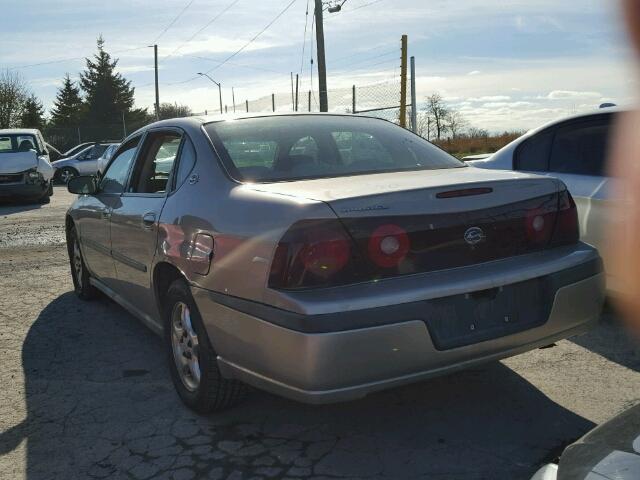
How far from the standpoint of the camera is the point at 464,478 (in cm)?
269

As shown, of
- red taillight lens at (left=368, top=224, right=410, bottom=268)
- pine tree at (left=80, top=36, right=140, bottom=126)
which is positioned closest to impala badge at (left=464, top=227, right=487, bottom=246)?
red taillight lens at (left=368, top=224, right=410, bottom=268)

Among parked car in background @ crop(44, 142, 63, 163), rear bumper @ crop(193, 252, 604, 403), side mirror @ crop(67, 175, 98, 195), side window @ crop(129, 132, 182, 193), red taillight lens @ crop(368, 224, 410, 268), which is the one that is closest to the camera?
rear bumper @ crop(193, 252, 604, 403)

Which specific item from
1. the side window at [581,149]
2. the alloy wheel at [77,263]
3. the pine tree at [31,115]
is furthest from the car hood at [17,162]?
the pine tree at [31,115]

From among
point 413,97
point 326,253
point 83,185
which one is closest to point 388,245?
point 326,253

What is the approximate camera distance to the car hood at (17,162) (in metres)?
14.6

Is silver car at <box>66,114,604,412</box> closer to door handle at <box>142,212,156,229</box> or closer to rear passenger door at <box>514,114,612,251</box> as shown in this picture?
door handle at <box>142,212,156,229</box>

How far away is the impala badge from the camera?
2908 millimetres

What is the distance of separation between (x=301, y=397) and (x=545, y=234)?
142 centimetres

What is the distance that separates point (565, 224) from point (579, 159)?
67.4 inches

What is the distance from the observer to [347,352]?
2578 mm

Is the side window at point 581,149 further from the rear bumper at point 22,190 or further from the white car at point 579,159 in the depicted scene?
the rear bumper at point 22,190

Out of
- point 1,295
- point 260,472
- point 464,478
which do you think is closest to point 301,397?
point 260,472

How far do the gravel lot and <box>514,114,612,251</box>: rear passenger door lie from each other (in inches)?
31.7

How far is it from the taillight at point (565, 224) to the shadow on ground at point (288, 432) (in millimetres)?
836
